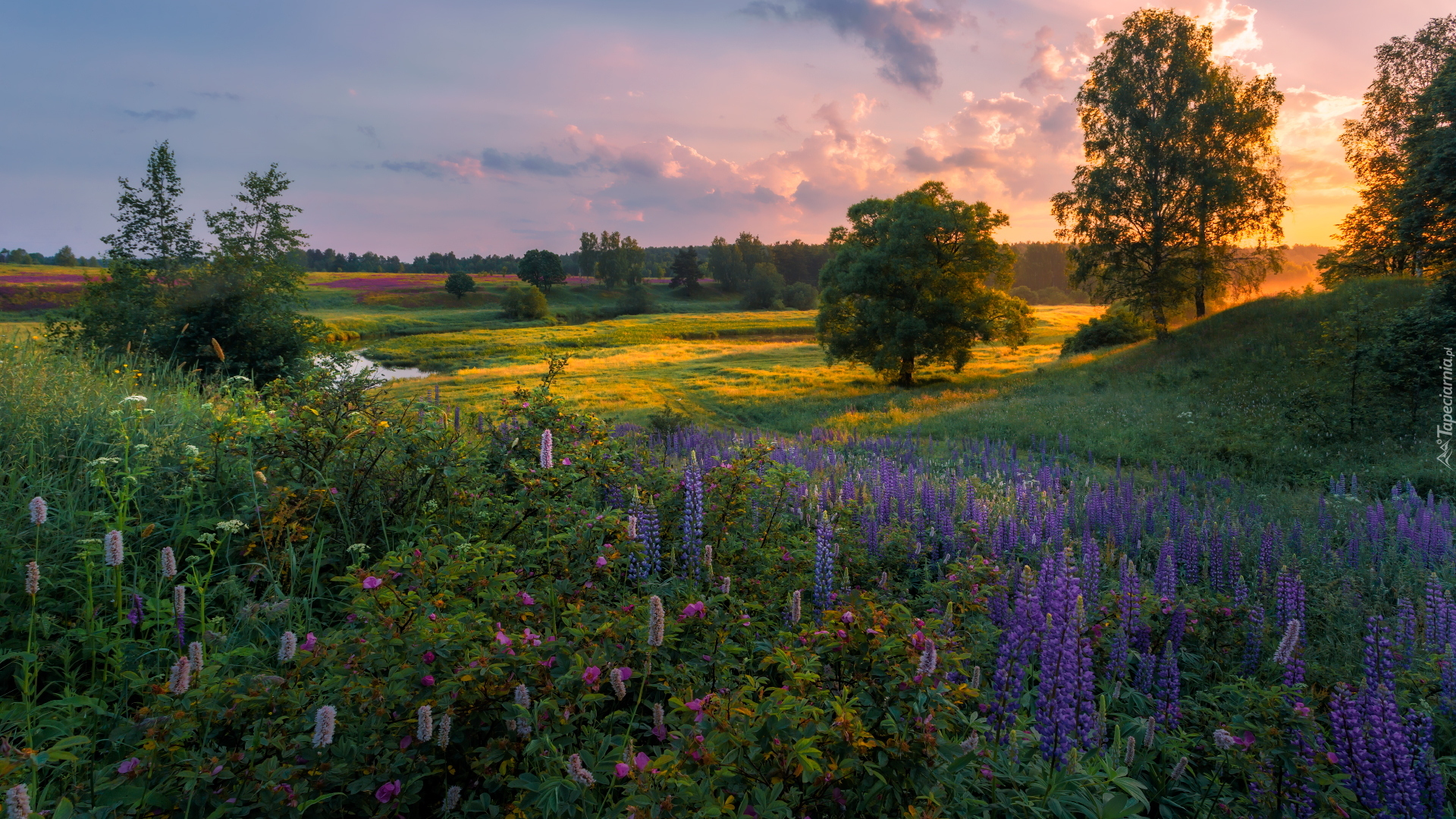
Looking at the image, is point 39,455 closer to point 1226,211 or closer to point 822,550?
point 822,550

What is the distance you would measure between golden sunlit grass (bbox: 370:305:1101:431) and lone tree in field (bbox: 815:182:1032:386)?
206 centimetres

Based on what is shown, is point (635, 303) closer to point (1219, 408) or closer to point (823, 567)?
point (1219, 408)

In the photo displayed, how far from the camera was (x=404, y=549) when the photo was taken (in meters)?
4.73

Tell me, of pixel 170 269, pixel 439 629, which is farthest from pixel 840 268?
pixel 439 629

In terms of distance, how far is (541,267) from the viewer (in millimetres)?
105812

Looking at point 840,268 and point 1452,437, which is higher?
point 840,268

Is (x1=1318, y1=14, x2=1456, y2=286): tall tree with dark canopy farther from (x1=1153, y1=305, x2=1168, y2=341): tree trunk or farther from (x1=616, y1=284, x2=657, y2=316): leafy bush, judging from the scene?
(x1=616, y1=284, x2=657, y2=316): leafy bush

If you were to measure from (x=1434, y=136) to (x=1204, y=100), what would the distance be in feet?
42.9

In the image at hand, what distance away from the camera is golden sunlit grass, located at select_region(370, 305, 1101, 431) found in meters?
23.5

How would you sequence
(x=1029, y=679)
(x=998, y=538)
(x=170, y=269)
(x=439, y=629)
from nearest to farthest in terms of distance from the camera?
(x=439, y=629) < (x=1029, y=679) < (x=998, y=538) < (x=170, y=269)

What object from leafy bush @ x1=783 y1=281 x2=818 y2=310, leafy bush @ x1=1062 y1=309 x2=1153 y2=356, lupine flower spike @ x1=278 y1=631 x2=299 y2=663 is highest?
leafy bush @ x1=783 y1=281 x2=818 y2=310

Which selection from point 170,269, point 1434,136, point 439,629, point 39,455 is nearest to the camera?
point 439,629

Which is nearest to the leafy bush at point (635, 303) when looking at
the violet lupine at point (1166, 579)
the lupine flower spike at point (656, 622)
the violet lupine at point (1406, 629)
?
the violet lupine at point (1166, 579)

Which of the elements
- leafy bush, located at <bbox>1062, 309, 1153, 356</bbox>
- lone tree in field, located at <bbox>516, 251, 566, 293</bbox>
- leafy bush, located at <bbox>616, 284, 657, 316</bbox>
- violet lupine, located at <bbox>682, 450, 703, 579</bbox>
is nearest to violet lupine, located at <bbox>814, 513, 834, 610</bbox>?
violet lupine, located at <bbox>682, 450, 703, 579</bbox>
